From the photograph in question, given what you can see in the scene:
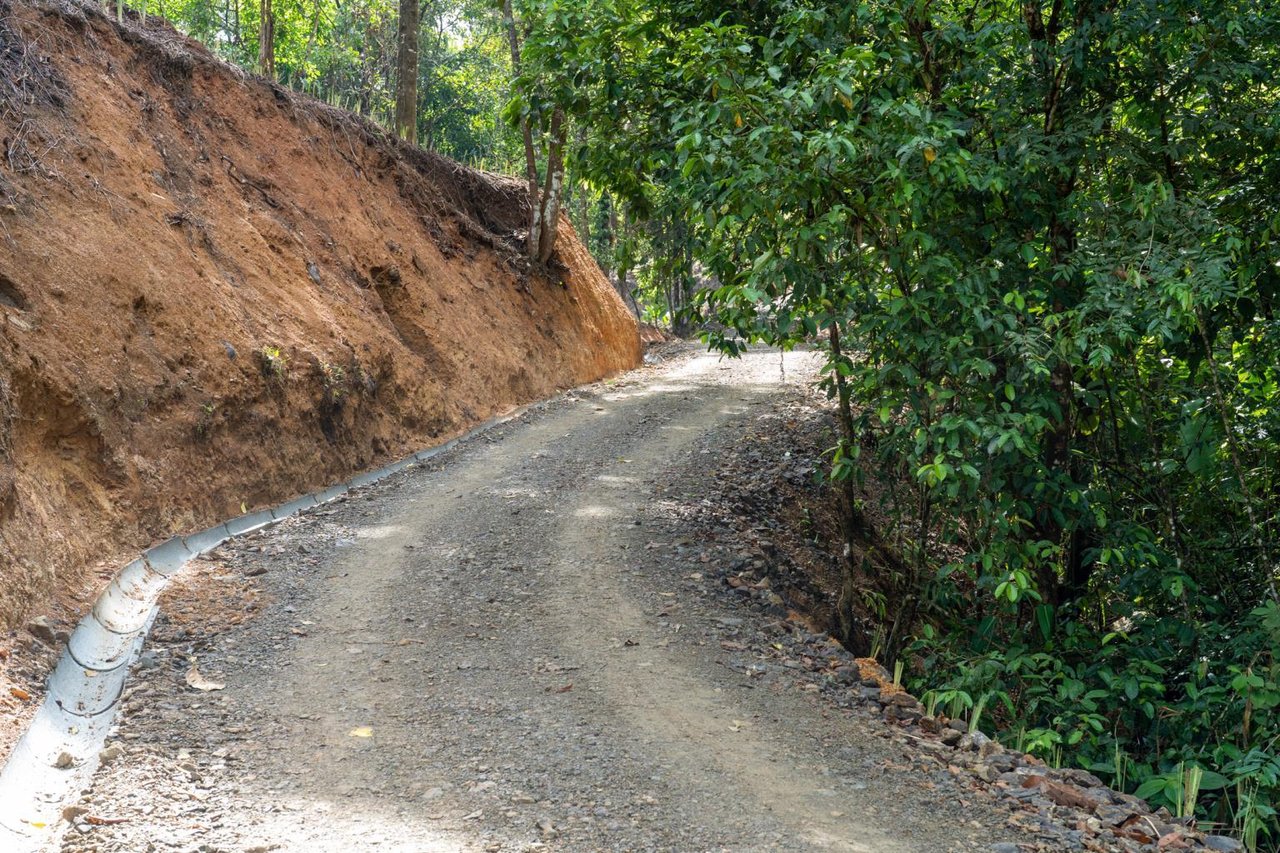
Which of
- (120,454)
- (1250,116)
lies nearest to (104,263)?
(120,454)

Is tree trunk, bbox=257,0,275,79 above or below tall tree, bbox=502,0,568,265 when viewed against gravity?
above

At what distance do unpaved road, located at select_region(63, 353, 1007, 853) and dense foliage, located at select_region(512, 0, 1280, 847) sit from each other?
5.30ft

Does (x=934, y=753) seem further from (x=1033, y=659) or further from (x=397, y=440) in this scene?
(x=397, y=440)

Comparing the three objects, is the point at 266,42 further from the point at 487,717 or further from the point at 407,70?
the point at 487,717

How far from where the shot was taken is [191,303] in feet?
32.4

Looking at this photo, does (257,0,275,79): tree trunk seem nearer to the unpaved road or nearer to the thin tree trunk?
the thin tree trunk

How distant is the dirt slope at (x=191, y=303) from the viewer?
7594mm

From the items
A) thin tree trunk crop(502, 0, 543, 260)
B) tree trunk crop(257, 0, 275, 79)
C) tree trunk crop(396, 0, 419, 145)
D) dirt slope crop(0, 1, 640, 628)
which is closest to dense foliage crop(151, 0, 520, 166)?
thin tree trunk crop(502, 0, 543, 260)

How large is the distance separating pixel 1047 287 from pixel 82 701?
6.45 meters

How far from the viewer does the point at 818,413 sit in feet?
49.3

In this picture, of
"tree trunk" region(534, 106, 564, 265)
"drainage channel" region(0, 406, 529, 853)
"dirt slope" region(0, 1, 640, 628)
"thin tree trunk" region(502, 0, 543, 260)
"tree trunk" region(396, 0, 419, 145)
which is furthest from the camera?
"thin tree trunk" region(502, 0, 543, 260)

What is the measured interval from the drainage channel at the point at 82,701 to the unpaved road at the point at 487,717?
0.16 meters

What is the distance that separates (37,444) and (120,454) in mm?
776

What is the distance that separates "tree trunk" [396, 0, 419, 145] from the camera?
16.5 meters
